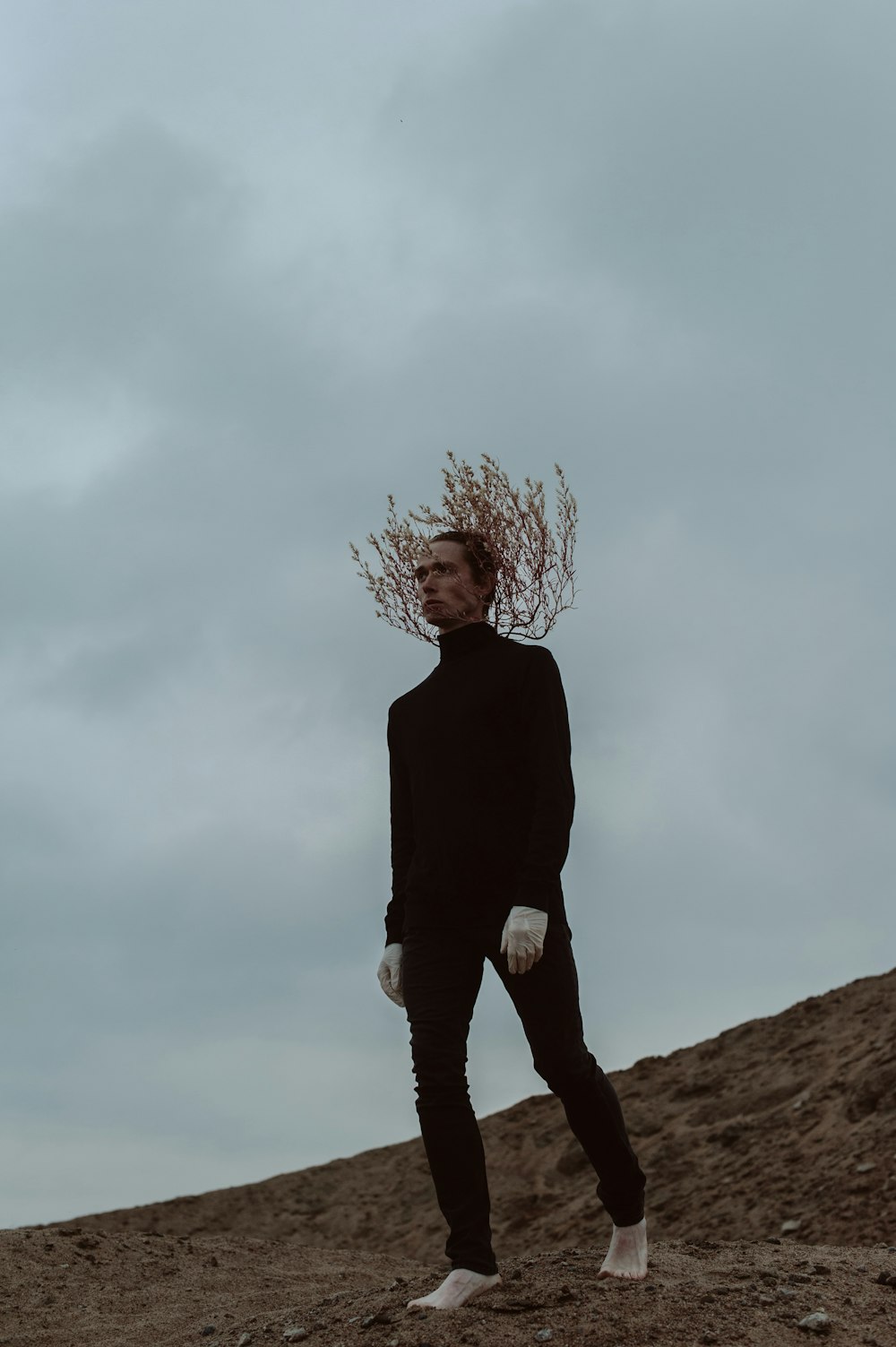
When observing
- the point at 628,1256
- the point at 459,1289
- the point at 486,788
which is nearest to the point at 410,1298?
the point at 459,1289

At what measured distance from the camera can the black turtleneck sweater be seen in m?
5.25

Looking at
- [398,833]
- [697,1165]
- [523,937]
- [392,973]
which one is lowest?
[697,1165]

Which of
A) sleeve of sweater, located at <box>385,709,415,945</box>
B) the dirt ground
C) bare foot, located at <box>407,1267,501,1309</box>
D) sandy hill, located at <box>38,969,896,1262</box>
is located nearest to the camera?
the dirt ground

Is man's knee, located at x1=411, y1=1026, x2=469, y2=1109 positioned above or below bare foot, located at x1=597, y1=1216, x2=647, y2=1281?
above

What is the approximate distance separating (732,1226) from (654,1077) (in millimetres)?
3899

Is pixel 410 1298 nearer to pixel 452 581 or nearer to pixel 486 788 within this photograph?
pixel 486 788

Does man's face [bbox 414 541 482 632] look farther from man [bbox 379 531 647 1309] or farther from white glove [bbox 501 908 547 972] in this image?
white glove [bbox 501 908 547 972]

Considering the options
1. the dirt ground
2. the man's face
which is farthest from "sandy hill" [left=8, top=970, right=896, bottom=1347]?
the man's face

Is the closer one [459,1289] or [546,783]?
[459,1289]

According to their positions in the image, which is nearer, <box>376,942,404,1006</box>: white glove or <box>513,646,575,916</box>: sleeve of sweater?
<box>513,646,575,916</box>: sleeve of sweater

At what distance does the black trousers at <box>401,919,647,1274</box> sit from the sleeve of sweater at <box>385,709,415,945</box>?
449mm

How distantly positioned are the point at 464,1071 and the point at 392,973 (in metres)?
0.58

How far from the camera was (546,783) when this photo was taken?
5.27 meters

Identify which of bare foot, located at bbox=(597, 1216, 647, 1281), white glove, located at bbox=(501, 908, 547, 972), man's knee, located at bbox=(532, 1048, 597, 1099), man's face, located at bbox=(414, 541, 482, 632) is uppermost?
man's face, located at bbox=(414, 541, 482, 632)
